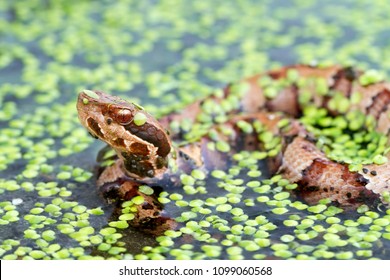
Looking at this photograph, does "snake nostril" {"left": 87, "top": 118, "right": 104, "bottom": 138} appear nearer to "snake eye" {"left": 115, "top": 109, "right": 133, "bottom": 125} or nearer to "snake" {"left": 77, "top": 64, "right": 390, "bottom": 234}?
"snake" {"left": 77, "top": 64, "right": 390, "bottom": 234}

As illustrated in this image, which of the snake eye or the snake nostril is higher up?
the snake eye

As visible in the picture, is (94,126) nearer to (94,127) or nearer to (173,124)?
(94,127)

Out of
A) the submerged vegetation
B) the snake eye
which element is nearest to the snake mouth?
the snake eye

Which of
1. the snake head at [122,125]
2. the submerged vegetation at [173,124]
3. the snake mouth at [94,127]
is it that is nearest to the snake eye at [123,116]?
the snake head at [122,125]

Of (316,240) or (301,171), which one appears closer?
(316,240)

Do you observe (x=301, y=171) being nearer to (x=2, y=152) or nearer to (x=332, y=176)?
(x=332, y=176)

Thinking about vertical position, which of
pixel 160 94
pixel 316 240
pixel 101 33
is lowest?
pixel 316 240

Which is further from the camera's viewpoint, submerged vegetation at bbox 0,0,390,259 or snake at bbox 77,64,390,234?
snake at bbox 77,64,390,234

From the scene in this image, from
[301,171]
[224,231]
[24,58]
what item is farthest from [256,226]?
[24,58]
